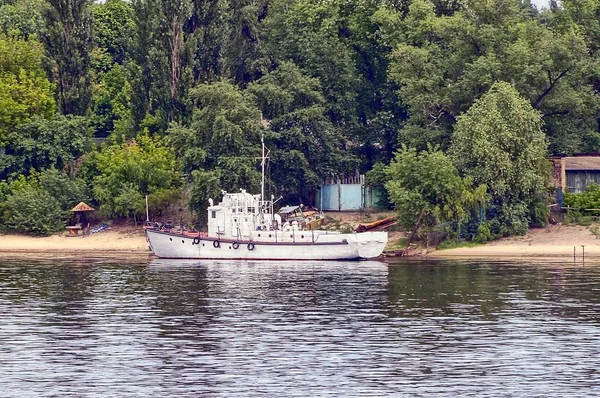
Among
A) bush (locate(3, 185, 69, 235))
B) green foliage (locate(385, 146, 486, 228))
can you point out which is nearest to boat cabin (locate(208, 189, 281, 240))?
green foliage (locate(385, 146, 486, 228))

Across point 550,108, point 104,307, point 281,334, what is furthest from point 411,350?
point 550,108

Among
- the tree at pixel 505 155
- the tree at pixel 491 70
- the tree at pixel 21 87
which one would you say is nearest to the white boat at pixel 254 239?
the tree at pixel 505 155

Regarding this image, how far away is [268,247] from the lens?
7906cm

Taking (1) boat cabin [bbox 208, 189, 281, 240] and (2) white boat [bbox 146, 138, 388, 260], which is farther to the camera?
(1) boat cabin [bbox 208, 189, 281, 240]

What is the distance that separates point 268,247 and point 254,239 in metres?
1.35

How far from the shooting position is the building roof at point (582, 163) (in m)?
83.3

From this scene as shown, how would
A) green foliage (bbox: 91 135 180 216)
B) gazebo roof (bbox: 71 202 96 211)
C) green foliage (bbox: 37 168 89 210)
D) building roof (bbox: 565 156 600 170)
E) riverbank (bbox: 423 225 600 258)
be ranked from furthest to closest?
1. green foliage (bbox: 37 168 89 210)
2. gazebo roof (bbox: 71 202 96 211)
3. green foliage (bbox: 91 135 180 216)
4. building roof (bbox: 565 156 600 170)
5. riverbank (bbox: 423 225 600 258)

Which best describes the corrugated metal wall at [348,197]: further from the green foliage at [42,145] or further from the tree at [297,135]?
the green foliage at [42,145]

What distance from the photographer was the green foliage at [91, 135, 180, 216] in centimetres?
8803

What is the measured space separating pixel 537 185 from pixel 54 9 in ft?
123

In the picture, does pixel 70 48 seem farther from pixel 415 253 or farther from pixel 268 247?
pixel 415 253

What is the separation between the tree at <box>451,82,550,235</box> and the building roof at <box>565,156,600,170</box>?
11.2 ft

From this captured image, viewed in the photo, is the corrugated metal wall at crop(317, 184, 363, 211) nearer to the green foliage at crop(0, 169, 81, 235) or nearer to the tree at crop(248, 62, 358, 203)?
the tree at crop(248, 62, 358, 203)

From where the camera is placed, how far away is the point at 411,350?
4428cm
